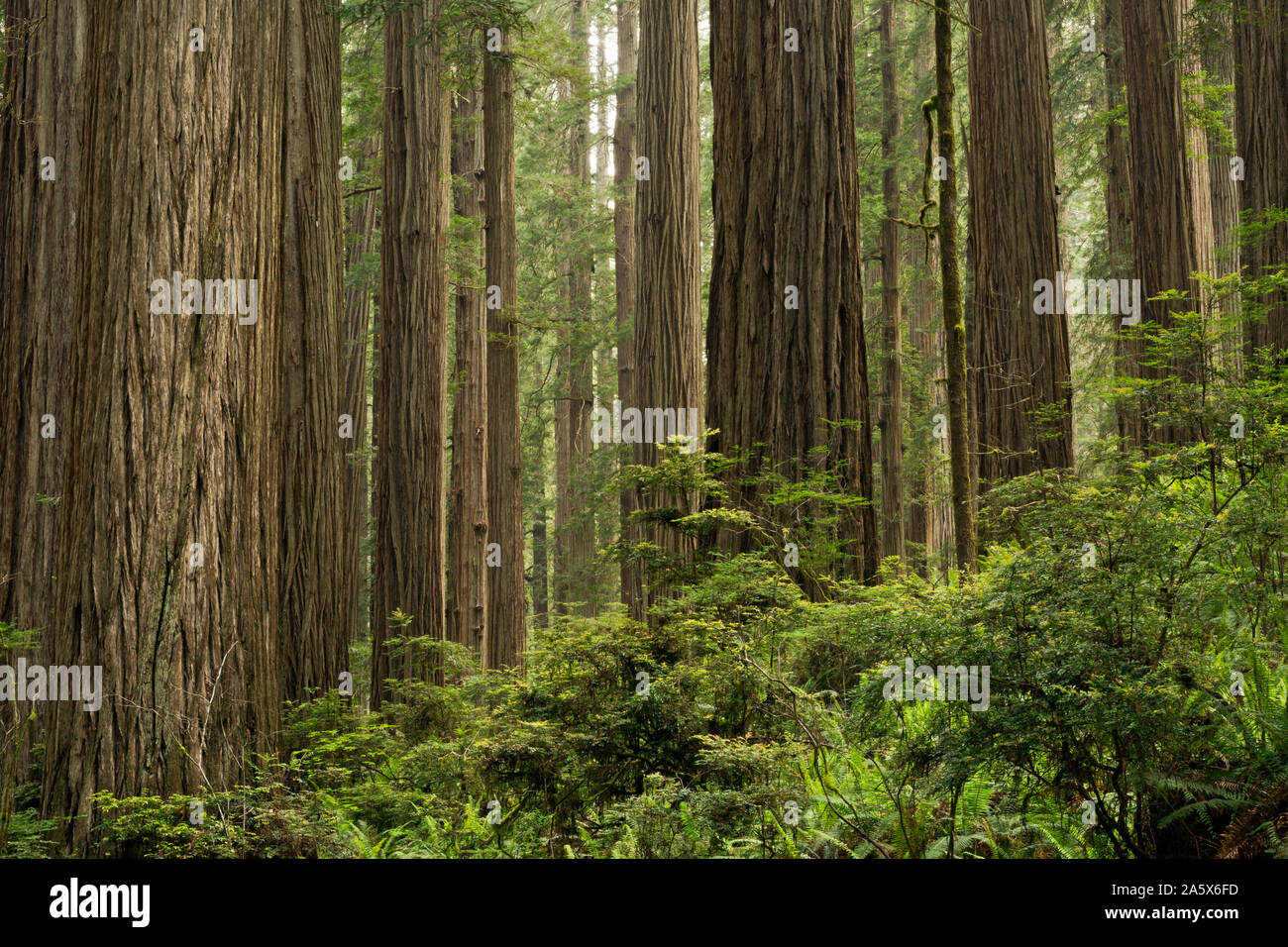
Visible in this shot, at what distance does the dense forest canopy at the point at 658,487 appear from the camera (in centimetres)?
382

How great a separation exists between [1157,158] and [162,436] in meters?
12.1

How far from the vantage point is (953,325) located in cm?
716

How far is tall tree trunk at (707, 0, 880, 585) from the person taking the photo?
743cm

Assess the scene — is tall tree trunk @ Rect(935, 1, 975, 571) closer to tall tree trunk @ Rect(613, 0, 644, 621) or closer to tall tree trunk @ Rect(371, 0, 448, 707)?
tall tree trunk @ Rect(371, 0, 448, 707)

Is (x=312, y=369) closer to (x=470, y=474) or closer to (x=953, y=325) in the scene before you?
(x=953, y=325)

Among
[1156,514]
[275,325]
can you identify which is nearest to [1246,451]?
[1156,514]

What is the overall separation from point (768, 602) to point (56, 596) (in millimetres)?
3872

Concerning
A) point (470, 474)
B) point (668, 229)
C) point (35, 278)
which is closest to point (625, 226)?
point (668, 229)

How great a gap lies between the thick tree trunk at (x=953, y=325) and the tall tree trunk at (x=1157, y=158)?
226 inches

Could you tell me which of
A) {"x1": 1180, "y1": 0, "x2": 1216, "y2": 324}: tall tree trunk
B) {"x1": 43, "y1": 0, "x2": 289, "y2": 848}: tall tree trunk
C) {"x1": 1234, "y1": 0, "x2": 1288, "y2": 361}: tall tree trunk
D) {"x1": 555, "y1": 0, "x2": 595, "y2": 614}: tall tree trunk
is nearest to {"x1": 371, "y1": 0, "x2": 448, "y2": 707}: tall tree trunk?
{"x1": 43, "y1": 0, "x2": 289, "y2": 848}: tall tree trunk

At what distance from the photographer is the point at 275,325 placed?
594 cm

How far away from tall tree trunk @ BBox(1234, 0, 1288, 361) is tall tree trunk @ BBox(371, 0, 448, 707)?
28.2 feet

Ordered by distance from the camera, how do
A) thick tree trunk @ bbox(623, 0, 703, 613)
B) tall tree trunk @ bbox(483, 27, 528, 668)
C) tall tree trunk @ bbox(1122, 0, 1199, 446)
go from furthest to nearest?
tall tree trunk @ bbox(483, 27, 528, 668) < thick tree trunk @ bbox(623, 0, 703, 613) < tall tree trunk @ bbox(1122, 0, 1199, 446)
